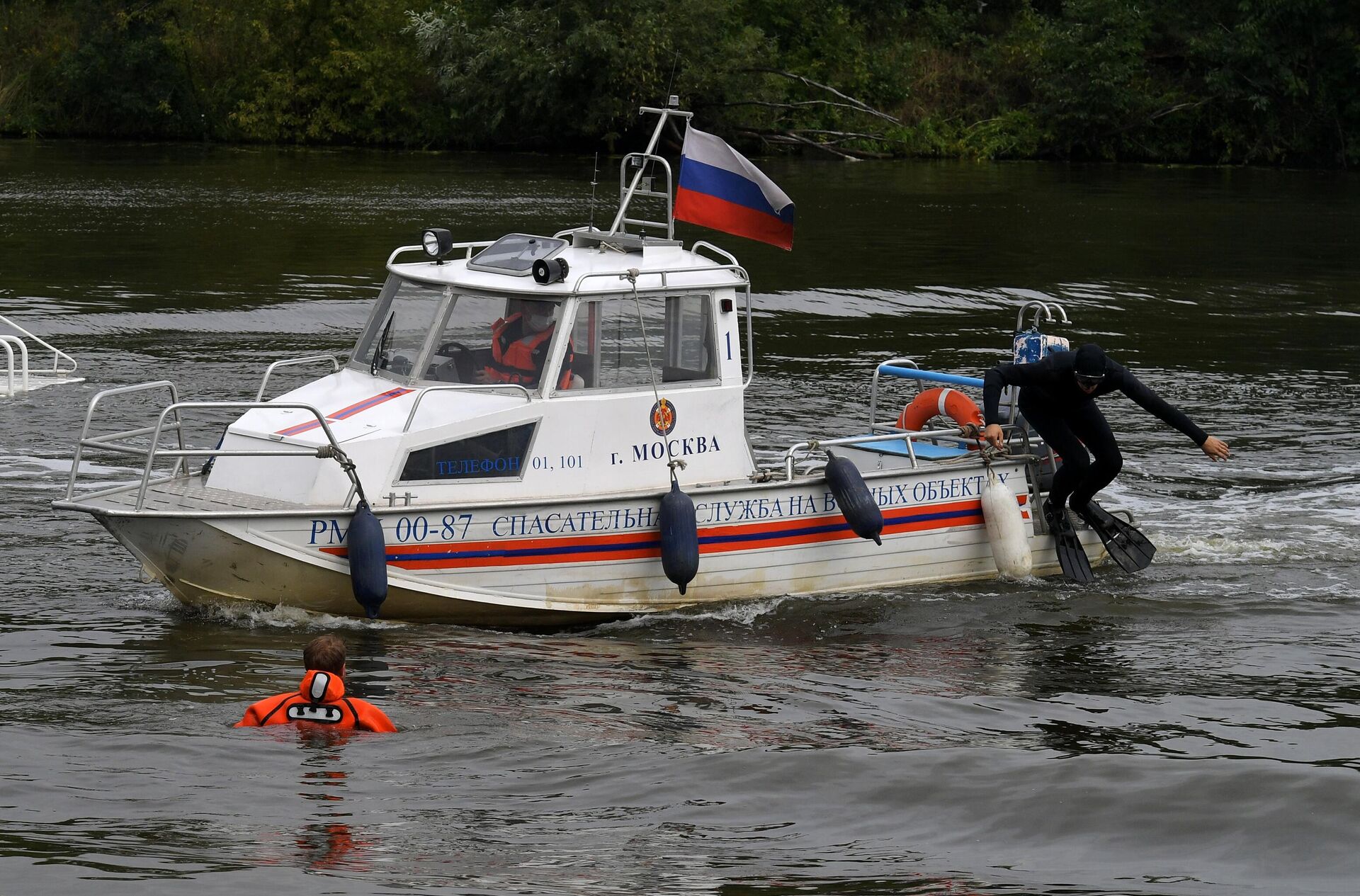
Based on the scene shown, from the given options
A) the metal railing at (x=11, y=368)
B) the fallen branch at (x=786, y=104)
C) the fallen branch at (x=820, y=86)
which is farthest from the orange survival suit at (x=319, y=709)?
the fallen branch at (x=786, y=104)

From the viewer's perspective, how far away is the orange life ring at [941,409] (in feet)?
43.4

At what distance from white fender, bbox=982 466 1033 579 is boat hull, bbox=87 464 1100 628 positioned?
4.9 inches

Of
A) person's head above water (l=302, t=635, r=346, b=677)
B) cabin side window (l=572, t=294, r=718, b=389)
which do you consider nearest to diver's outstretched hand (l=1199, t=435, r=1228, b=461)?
cabin side window (l=572, t=294, r=718, b=389)

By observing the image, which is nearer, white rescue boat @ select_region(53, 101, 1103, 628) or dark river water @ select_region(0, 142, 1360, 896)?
dark river water @ select_region(0, 142, 1360, 896)

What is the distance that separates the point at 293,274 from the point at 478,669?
1893cm

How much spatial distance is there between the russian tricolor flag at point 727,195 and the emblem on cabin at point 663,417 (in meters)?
1.61

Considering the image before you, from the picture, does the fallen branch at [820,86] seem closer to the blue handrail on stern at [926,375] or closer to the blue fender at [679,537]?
the blue handrail on stern at [926,375]

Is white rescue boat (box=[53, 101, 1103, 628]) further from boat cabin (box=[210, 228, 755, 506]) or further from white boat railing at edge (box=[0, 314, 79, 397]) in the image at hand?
white boat railing at edge (box=[0, 314, 79, 397])

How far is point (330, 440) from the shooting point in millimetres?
10398

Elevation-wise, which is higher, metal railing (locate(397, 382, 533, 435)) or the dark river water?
metal railing (locate(397, 382, 533, 435))

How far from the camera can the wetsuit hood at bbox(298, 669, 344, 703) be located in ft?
29.0

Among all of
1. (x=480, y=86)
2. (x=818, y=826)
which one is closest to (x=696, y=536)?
(x=818, y=826)

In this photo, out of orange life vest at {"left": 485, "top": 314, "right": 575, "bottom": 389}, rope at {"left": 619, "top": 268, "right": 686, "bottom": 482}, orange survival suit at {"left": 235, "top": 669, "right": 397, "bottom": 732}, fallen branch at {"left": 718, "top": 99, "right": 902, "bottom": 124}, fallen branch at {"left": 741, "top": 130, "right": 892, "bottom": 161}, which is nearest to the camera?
orange survival suit at {"left": 235, "top": 669, "right": 397, "bottom": 732}

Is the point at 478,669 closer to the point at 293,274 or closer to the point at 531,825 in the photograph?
the point at 531,825
